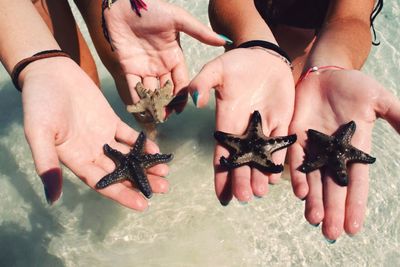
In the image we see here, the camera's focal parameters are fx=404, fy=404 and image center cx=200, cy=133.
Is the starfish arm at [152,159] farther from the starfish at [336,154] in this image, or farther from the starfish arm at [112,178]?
the starfish at [336,154]

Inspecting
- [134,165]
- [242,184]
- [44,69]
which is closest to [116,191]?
[134,165]

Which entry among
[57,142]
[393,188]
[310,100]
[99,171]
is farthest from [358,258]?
[57,142]

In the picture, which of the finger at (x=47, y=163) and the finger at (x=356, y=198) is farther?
the finger at (x=356, y=198)

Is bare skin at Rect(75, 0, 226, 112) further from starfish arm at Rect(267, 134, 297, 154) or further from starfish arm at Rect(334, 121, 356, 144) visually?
starfish arm at Rect(334, 121, 356, 144)

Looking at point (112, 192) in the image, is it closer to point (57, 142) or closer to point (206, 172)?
point (57, 142)

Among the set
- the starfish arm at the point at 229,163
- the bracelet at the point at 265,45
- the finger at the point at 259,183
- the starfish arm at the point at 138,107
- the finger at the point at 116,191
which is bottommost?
the starfish arm at the point at 138,107

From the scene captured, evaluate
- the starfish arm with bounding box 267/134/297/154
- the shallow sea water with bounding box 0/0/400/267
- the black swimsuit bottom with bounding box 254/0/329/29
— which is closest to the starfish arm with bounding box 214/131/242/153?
the starfish arm with bounding box 267/134/297/154

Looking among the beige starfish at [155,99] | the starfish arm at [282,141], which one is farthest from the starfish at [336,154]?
the beige starfish at [155,99]
